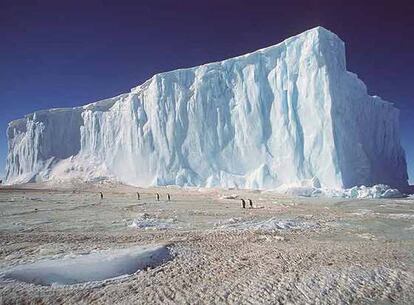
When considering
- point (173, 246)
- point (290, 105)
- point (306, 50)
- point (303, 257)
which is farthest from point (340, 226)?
point (306, 50)

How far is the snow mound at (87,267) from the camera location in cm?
622

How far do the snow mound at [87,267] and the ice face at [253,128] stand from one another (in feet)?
90.5

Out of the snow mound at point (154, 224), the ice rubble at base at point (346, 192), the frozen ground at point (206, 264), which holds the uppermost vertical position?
the ice rubble at base at point (346, 192)

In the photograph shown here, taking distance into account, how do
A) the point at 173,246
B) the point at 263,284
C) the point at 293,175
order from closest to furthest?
the point at 263,284 < the point at 173,246 < the point at 293,175

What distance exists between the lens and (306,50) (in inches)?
1432

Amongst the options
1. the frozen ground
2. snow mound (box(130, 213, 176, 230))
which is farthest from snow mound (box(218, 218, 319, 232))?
snow mound (box(130, 213, 176, 230))

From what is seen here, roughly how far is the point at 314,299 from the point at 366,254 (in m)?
3.43

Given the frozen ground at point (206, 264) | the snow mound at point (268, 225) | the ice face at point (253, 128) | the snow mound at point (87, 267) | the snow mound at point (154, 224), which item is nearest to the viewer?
the frozen ground at point (206, 264)

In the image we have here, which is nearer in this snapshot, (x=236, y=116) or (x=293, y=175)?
(x=293, y=175)

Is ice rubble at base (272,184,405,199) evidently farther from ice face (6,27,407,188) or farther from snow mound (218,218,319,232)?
snow mound (218,218,319,232)

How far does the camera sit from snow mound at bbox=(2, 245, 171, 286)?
20.4 ft

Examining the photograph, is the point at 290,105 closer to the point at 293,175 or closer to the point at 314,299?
the point at 293,175

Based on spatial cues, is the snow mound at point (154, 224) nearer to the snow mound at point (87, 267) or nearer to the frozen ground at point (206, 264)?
the frozen ground at point (206, 264)

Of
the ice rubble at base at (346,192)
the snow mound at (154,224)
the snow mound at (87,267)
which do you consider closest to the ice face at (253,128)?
the ice rubble at base at (346,192)
